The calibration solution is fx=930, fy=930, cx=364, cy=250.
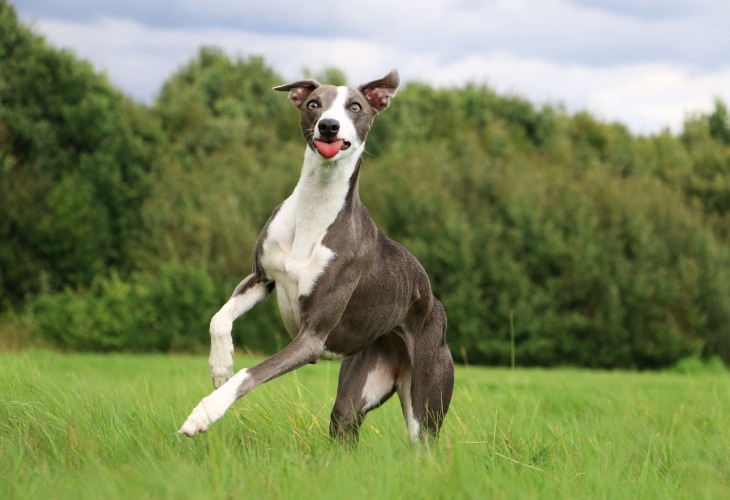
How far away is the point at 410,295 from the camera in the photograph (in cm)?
625

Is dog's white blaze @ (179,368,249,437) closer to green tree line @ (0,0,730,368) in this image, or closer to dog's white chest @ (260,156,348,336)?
dog's white chest @ (260,156,348,336)

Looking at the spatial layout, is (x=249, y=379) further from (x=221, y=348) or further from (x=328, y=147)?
(x=328, y=147)

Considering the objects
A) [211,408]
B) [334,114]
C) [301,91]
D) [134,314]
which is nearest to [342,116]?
[334,114]

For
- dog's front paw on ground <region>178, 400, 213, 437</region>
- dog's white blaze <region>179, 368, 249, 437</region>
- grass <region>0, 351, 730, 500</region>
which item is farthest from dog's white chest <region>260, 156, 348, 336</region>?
dog's front paw on ground <region>178, 400, 213, 437</region>

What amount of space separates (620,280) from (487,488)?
25268 millimetres

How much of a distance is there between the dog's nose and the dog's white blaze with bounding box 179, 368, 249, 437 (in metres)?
1.47

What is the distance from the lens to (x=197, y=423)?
4707mm

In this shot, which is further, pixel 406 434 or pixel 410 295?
pixel 406 434

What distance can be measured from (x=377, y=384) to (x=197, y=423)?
1.98 meters

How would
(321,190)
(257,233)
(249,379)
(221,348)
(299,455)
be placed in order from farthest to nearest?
(257,233) → (321,190) → (299,455) → (221,348) → (249,379)

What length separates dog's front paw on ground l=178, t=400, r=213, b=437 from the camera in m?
4.67

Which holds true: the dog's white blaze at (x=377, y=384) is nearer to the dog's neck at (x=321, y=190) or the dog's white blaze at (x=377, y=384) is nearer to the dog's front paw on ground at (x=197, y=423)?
the dog's neck at (x=321, y=190)

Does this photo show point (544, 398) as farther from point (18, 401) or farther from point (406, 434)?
point (18, 401)

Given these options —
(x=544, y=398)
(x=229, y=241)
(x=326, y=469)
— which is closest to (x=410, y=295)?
(x=326, y=469)
